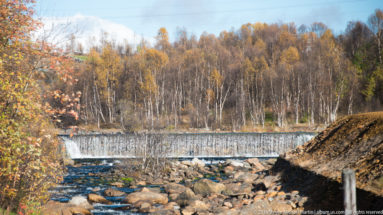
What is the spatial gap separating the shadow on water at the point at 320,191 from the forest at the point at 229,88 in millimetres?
26439

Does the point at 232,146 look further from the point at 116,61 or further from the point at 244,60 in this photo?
the point at 116,61

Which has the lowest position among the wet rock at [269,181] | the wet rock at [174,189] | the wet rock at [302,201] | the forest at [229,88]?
the wet rock at [174,189]

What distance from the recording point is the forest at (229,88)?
4156 centimetres

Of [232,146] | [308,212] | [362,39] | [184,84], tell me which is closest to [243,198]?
[308,212]

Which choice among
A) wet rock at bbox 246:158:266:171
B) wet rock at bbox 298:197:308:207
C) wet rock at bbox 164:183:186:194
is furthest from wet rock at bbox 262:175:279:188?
wet rock at bbox 246:158:266:171

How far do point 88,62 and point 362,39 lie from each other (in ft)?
124

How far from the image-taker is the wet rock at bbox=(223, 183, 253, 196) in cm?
1180

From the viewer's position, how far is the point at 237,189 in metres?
12.4

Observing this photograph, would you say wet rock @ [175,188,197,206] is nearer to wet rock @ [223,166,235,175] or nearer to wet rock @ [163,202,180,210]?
wet rock @ [163,202,180,210]

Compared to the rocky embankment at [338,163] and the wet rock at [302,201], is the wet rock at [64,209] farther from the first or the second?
the rocky embankment at [338,163]

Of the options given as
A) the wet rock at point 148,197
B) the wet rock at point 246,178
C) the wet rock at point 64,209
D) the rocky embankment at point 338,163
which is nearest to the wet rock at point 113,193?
the wet rock at point 148,197

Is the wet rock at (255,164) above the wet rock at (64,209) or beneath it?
above

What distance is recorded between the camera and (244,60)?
1821 inches

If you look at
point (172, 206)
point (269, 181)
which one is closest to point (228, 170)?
point (269, 181)
